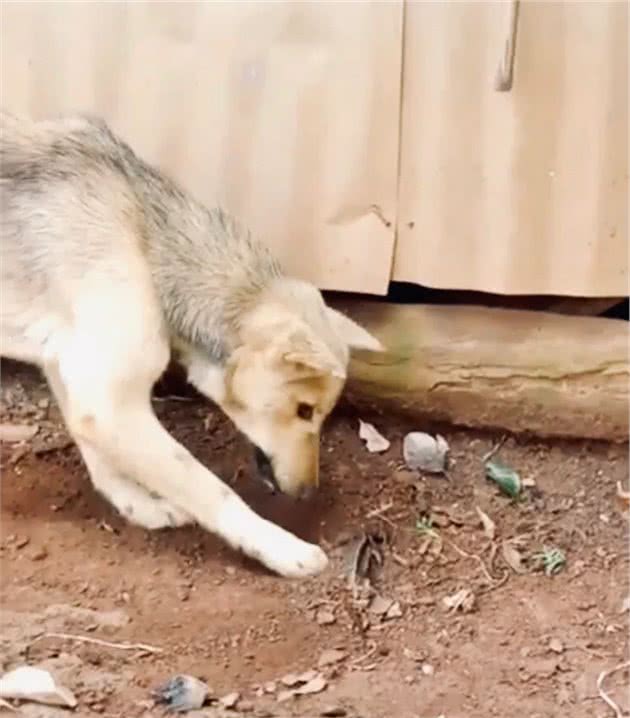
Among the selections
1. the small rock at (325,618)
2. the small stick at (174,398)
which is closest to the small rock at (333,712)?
the small rock at (325,618)

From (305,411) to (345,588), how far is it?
1.38 feet

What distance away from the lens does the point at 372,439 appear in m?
3.79

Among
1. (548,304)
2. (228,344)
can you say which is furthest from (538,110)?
(228,344)

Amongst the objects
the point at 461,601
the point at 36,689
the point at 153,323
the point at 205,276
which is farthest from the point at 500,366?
the point at 36,689

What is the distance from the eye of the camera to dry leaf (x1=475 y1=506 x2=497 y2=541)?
3506 mm

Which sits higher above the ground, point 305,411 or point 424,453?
point 305,411

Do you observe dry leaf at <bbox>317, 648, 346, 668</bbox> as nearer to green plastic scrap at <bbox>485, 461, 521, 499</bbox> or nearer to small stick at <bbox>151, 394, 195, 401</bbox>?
green plastic scrap at <bbox>485, 461, 521, 499</bbox>

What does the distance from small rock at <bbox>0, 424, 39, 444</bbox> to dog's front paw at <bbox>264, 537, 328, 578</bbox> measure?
0.85m

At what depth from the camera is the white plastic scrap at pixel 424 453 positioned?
3.72 m

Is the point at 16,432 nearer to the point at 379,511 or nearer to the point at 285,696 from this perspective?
the point at 379,511

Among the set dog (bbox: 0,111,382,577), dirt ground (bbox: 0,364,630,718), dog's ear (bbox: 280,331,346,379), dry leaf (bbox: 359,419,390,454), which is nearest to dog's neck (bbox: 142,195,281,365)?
dog (bbox: 0,111,382,577)

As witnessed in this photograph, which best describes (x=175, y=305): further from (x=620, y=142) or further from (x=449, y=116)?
(x=620, y=142)

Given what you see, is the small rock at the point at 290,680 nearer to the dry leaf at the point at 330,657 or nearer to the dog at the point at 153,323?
the dry leaf at the point at 330,657

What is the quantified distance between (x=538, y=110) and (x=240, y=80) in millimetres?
712
